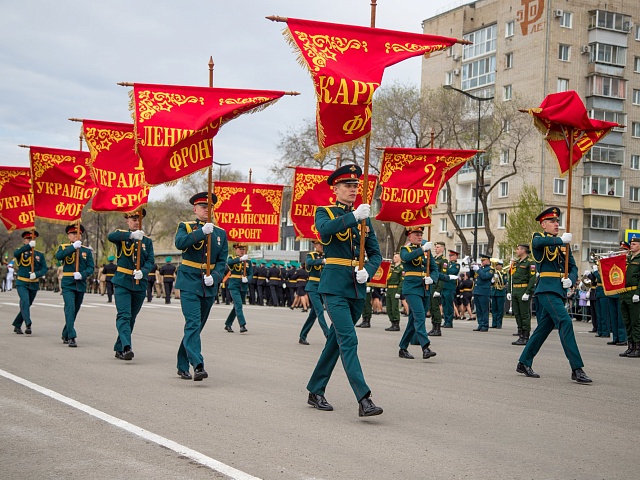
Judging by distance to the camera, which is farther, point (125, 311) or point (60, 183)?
point (60, 183)

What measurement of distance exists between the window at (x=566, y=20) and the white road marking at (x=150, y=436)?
5679cm

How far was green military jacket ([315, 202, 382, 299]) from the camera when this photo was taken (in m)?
8.22

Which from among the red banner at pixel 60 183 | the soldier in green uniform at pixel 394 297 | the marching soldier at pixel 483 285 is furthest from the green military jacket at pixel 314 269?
the marching soldier at pixel 483 285

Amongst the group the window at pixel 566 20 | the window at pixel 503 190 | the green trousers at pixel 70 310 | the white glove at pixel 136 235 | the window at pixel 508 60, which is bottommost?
the green trousers at pixel 70 310

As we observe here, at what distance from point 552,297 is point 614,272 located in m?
7.46

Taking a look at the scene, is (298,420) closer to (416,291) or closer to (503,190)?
(416,291)

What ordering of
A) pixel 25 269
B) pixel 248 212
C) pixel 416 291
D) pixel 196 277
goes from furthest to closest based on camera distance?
pixel 248 212 → pixel 25 269 → pixel 416 291 → pixel 196 277

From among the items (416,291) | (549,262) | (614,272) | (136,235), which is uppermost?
(136,235)

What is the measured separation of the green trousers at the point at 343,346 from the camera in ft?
25.9

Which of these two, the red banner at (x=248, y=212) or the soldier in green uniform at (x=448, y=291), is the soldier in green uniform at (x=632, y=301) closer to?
the soldier in green uniform at (x=448, y=291)

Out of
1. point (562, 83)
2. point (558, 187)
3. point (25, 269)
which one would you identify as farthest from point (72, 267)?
point (562, 83)

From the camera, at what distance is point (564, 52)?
2383 inches

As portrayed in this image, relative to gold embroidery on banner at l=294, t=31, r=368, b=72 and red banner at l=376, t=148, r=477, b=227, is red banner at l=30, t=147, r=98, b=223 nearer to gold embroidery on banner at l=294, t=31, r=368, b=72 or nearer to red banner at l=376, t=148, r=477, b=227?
red banner at l=376, t=148, r=477, b=227

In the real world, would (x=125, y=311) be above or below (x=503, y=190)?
below
